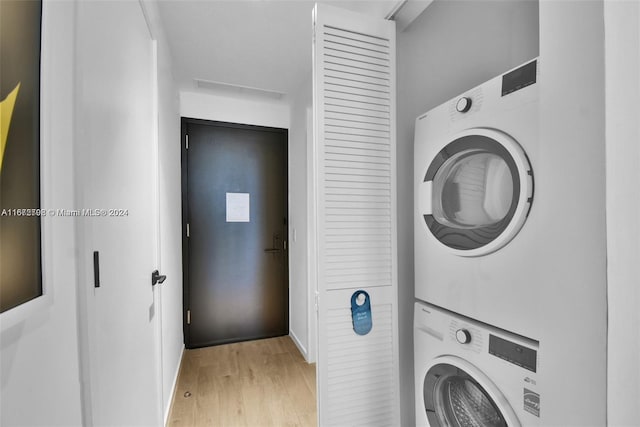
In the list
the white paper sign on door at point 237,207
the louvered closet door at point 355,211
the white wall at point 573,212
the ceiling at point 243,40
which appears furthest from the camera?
the white paper sign on door at point 237,207

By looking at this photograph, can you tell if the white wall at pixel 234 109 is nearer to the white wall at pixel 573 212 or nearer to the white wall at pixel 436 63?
the white wall at pixel 436 63

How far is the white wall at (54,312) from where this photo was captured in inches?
18.0

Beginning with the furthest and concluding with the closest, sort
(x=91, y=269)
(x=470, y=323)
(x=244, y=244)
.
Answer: (x=244, y=244) < (x=470, y=323) < (x=91, y=269)

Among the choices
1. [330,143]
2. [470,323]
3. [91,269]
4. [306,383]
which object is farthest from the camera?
[306,383]

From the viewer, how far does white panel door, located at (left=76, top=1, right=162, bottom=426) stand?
0.71m

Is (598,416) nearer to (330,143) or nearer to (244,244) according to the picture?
(330,143)

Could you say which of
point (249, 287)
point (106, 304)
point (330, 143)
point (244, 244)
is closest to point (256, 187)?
point (244, 244)

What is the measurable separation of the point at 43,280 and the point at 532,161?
3.94ft

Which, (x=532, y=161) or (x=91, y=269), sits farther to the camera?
(x=532, y=161)

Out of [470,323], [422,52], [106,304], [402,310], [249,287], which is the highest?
[422,52]

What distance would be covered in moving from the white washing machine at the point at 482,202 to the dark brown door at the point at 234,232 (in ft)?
6.36

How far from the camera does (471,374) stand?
1.00 meters

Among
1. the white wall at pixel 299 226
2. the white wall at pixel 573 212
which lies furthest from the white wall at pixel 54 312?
the white wall at pixel 299 226

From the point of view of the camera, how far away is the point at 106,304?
2.69 feet
